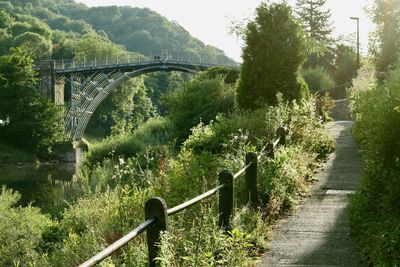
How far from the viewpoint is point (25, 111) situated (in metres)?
51.6

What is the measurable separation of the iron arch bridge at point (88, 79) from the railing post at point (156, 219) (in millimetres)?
47005

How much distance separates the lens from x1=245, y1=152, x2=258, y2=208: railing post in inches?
296

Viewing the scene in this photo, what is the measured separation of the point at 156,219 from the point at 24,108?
50.5 meters

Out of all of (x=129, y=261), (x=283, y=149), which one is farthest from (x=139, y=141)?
(x=129, y=261)

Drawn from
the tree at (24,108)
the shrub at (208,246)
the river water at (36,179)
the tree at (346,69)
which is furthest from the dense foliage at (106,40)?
the shrub at (208,246)

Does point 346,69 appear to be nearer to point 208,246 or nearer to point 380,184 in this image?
point 380,184

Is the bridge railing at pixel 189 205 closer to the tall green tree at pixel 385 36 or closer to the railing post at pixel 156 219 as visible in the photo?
the railing post at pixel 156 219

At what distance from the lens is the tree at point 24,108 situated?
50844mm

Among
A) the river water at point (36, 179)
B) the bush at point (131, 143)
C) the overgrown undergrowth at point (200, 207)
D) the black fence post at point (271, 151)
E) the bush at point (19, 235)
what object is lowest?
the river water at point (36, 179)

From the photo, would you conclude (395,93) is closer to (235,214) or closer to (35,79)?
(235,214)

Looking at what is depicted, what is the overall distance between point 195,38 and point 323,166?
152214 mm

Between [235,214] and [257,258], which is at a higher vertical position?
[235,214]

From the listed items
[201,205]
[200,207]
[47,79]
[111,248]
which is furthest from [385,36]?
[47,79]

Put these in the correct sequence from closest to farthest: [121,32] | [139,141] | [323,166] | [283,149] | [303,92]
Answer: [283,149] → [323,166] → [303,92] → [139,141] → [121,32]
